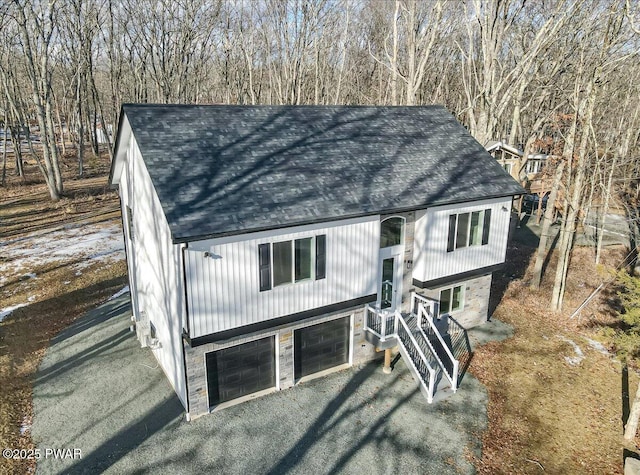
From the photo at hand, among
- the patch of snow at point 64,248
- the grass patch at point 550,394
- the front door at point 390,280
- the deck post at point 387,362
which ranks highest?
the front door at point 390,280

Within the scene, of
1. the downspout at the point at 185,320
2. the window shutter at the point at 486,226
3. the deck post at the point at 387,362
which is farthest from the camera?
the window shutter at the point at 486,226

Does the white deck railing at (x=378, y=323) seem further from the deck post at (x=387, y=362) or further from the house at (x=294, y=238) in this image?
the deck post at (x=387, y=362)

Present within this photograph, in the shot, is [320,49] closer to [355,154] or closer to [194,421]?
[355,154]

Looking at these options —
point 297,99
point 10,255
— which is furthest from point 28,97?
point 10,255

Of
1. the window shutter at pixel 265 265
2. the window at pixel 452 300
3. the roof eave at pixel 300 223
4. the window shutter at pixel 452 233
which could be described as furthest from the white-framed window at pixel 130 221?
the window at pixel 452 300

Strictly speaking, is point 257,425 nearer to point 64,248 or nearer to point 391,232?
point 391,232

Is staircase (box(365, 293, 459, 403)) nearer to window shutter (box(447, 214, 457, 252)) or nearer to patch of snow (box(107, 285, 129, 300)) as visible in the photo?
window shutter (box(447, 214, 457, 252))
